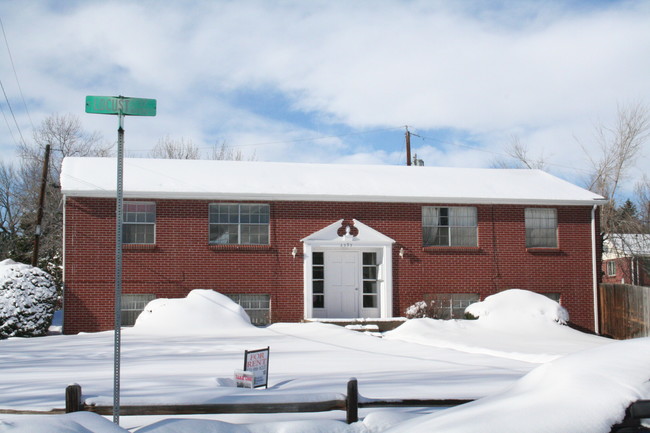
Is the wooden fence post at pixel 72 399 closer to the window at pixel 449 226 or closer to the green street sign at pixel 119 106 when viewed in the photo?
the green street sign at pixel 119 106

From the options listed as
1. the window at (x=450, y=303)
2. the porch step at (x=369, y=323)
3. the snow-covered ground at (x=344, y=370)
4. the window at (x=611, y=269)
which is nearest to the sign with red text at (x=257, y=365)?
the snow-covered ground at (x=344, y=370)

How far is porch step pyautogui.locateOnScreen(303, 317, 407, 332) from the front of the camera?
19.0 metres

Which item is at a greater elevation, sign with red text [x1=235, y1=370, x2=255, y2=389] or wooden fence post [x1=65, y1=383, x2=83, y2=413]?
wooden fence post [x1=65, y1=383, x2=83, y2=413]

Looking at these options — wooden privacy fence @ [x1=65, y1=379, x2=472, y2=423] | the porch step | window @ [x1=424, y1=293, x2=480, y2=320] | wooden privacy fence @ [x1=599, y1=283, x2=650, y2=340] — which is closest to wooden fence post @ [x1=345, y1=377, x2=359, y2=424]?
wooden privacy fence @ [x1=65, y1=379, x2=472, y2=423]

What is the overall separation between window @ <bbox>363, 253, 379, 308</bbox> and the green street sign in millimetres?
15183

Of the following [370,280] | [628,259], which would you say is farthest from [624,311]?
[628,259]

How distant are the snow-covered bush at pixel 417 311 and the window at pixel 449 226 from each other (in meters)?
1.99

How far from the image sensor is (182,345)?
14.6 metres

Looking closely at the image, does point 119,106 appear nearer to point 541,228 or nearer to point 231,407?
point 231,407

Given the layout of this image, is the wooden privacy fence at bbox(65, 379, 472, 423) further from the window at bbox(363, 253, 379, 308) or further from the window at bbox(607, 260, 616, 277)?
the window at bbox(607, 260, 616, 277)

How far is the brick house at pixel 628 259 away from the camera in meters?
37.2

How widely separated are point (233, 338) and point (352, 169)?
370 inches

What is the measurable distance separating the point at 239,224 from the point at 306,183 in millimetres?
2661

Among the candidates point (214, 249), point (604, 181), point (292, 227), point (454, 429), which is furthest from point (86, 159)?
point (604, 181)
